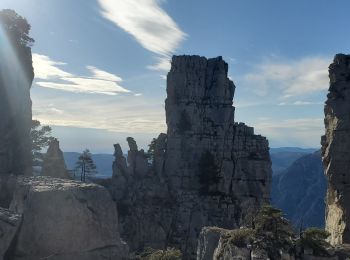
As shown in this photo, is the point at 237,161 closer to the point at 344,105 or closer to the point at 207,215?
the point at 207,215

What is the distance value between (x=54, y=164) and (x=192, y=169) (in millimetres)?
42737

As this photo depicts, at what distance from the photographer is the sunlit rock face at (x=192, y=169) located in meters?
114

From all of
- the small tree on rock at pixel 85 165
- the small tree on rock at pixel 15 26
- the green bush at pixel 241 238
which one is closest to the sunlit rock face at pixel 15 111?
the small tree on rock at pixel 15 26

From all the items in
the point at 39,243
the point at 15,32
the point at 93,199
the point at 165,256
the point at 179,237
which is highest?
the point at 15,32

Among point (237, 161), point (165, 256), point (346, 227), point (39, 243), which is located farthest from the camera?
point (237, 161)

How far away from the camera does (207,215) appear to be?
114000mm

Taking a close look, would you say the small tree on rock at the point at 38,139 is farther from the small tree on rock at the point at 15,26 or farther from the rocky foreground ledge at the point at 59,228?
the rocky foreground ledge at the point at 59,228

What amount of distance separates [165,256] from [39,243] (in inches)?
744

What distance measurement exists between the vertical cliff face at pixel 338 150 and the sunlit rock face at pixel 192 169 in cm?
5259

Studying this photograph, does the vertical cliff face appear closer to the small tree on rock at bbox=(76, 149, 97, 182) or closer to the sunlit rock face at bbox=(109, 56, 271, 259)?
the sunlit rock face at bbox=(109, 56, 271, 259)

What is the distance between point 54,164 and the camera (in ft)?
303

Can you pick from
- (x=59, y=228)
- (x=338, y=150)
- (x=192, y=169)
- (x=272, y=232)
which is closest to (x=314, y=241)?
(x=272, y=232)

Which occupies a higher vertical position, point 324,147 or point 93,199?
point 324,147

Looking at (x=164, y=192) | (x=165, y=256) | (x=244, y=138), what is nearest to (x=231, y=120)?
(x=244, y=138)
